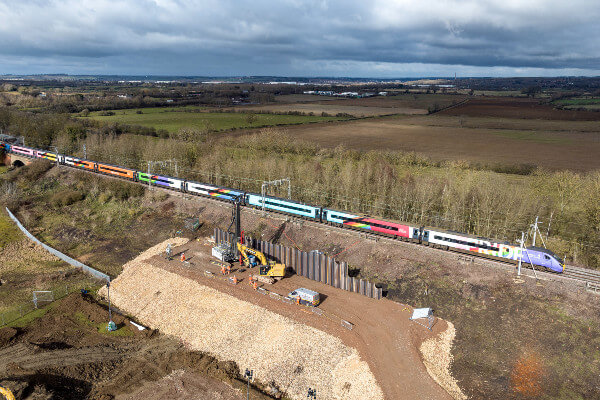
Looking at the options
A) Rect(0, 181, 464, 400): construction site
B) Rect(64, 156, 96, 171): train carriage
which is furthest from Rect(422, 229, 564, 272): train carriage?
Rect(64, 156, 96, 171): train carriage

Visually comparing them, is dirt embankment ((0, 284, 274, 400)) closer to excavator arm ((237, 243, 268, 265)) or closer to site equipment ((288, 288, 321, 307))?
site equipment ((288, 288, 321, 307))

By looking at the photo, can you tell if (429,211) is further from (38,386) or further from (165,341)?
(38,386)

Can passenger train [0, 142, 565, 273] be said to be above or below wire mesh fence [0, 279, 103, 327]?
above

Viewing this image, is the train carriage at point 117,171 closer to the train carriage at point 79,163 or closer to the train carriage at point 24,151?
the train carriage at point 79,163

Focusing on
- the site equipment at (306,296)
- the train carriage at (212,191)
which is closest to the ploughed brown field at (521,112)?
the train carriage at (212,191)

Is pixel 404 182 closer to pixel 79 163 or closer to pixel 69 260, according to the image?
pixel 69 260

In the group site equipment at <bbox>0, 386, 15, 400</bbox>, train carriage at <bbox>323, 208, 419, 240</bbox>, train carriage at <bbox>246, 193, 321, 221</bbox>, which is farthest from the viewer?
train carriage at <bbox>246, 193, 321, 221</bbox>

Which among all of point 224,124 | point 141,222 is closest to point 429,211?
point 141,222

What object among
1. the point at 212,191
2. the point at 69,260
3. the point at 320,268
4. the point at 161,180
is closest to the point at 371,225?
the point at 320,268
